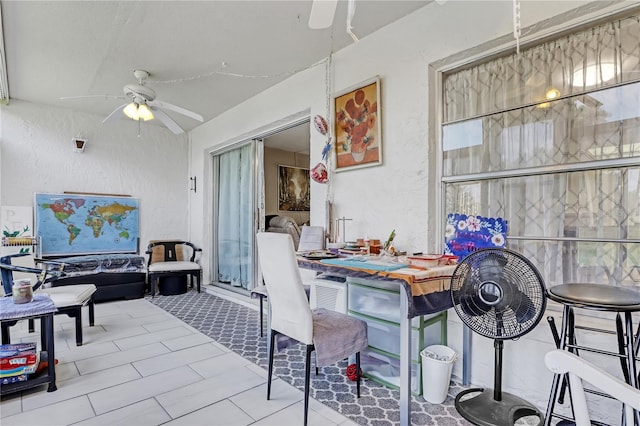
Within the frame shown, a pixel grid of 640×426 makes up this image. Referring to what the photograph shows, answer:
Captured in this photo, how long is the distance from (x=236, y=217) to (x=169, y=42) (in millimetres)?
2567

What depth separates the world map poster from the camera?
4.54 metres

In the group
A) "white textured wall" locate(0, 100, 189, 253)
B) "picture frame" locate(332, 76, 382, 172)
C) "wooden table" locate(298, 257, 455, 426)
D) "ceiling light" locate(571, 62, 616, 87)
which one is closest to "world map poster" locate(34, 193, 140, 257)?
"white textured wall" locate(0, 100, 189, 253)

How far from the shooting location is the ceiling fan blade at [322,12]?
4.60 feet

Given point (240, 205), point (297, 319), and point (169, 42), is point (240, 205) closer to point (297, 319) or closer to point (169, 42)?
point (169, 42)

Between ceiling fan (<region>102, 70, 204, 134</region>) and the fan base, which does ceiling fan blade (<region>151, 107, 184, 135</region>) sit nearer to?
ceiling fan (<region>102, 70, 204, 134</region>)

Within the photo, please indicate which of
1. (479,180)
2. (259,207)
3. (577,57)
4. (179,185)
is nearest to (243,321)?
(259,207)

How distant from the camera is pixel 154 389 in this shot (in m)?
2.17

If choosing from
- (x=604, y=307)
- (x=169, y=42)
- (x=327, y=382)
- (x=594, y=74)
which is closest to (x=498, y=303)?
(x=604, y=307)

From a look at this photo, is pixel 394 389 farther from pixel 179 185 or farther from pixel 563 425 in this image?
pixel 179 185

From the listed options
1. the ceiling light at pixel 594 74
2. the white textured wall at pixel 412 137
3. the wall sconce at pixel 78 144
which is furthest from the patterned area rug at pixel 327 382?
the wall sconce at pixel 78 144

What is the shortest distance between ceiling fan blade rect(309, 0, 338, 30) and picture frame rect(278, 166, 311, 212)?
15.6 feet

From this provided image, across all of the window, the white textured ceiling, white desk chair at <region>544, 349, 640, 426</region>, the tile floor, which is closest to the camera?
white desk chair at <region>544, 349, 640, 426</region>

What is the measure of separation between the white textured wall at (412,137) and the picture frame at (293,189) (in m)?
2.86

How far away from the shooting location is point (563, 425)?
1576mm
